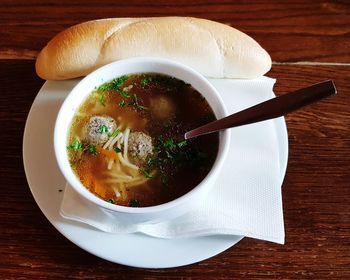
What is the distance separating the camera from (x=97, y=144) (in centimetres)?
115

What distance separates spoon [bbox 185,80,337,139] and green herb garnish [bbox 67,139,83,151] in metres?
0.23

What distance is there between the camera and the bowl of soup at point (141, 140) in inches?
42.4

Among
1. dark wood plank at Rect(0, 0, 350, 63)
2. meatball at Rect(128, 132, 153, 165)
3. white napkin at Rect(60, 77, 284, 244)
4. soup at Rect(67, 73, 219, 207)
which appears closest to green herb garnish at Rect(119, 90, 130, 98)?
soup at Rect(67, 73, 219, 207)

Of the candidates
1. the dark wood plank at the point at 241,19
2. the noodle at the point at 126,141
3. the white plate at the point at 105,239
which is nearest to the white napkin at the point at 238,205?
the white plate at the point at 105,239

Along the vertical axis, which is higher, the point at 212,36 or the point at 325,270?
the point at 212,36

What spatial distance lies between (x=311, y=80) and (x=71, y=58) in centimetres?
64

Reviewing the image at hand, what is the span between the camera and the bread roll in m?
1.21

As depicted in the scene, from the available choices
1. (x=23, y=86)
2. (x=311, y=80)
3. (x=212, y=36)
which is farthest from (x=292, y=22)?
(x=23, y=86)

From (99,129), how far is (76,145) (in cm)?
6

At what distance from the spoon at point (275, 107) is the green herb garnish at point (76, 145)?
0.23 metres

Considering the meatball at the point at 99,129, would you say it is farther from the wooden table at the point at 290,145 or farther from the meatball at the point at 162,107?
the wooden table at the point at 290,145

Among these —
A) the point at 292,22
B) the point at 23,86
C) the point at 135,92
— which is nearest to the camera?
the point at 135,92

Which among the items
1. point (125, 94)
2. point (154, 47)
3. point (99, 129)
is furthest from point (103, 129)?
point (154, 47)

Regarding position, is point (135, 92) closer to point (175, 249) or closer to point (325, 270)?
point (175, 249)
